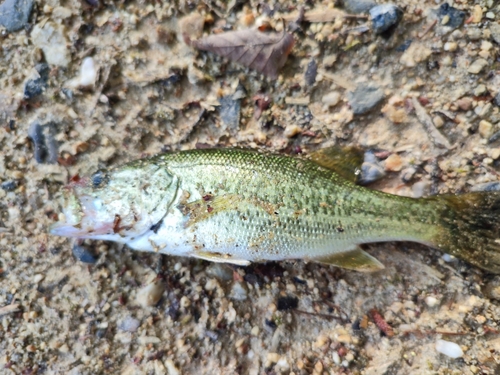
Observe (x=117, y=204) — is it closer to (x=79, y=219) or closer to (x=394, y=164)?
(x=79, y=219)

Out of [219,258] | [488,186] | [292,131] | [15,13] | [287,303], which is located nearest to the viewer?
[219,258]

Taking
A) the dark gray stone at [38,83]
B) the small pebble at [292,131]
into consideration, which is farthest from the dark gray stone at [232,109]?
the dark gray stone at [38,83]

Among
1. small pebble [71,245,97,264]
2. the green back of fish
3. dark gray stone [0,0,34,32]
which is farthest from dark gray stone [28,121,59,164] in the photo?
the green back of fish

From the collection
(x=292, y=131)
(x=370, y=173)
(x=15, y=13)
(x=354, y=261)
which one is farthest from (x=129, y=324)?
(x=15, y=13)

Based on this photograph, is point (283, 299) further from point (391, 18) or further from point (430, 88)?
point (391, 18)

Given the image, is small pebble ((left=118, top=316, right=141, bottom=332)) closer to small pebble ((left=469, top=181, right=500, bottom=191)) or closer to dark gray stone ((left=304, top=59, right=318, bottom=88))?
dark gray stone ((left=304, top=59, right=318, bottom=88))

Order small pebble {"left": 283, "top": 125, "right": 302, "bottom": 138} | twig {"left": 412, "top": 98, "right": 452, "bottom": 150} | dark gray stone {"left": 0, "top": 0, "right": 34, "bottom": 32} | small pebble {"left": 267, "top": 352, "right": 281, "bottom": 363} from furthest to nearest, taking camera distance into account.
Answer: dark gray stone {"left": 0, "top": 0, "right": 34, "bottom": 32} < small pebble {"left": 283, "top": 125, "right": 302, "bottom": 138} < twig {"left": 412, "top": 98, "right": 452, "bottom": 150} < small pebble {"left": 267, "top": 352, "right": 281, "bottom": 363}

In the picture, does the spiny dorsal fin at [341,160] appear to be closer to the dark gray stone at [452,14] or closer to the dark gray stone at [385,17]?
the dark gray stone at [385,17]
